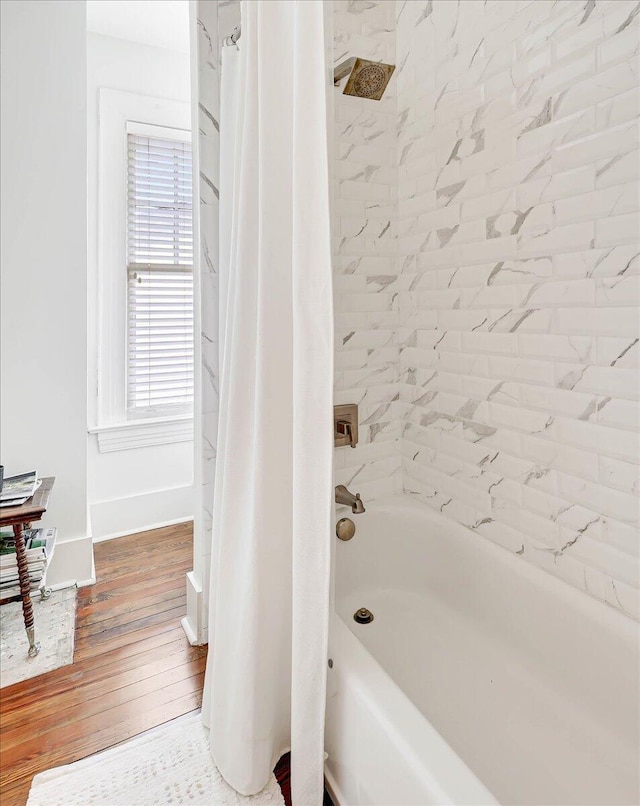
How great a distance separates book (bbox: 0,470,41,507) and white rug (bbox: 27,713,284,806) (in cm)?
88

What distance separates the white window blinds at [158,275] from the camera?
2.78 metres

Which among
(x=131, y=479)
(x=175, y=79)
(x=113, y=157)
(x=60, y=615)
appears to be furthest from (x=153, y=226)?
(x=60, y=615)

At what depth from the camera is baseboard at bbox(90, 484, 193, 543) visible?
9.08 feet

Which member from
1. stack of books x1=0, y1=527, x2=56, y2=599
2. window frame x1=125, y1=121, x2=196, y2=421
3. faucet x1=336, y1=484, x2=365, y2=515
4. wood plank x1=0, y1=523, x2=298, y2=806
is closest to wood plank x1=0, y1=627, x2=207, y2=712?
wood plank x1=0, y1=523, x2=298, y2=806

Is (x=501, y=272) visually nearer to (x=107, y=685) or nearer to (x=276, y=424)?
(x=276, y=424)

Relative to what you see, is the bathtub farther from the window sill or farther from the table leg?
the window sill

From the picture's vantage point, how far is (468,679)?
4.83 ft

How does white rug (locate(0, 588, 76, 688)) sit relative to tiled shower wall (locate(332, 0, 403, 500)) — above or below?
below

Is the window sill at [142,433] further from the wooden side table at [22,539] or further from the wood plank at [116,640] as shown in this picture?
the wood plank at [116,640]

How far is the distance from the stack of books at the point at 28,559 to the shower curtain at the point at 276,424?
3.11 feet

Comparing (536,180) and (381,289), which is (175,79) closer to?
(381,289)

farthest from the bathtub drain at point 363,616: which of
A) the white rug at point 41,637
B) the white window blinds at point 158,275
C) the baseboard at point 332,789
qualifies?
the white window blinds at point 158,275

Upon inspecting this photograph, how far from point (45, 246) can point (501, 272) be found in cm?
186

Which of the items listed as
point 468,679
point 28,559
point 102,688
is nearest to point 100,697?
point 102,688
